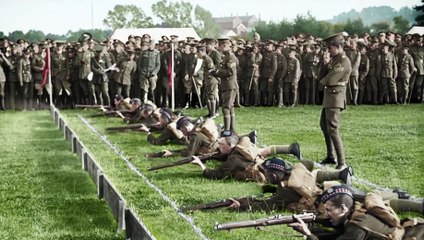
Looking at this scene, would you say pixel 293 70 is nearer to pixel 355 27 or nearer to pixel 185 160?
pixel 355 27

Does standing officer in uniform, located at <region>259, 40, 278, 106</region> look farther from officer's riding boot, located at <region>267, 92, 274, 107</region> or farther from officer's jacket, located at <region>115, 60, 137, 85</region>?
officer's jacket, located at <region>115, 60, 137, 85</region>

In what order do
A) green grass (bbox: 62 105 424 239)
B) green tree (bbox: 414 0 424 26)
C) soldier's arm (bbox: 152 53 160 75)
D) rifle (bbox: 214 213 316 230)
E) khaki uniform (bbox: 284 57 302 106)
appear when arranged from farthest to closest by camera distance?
green tree (bbox: 414 0 424 26) < khaki uniform (bbox: 284 57 302 106) < soldier's arm (bbox: 152 53 160 75) < green grass (bbox: 62 105 424 239) < rifle (bbox: 214 213 316 230)

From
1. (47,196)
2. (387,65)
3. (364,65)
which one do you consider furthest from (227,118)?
(387,65)

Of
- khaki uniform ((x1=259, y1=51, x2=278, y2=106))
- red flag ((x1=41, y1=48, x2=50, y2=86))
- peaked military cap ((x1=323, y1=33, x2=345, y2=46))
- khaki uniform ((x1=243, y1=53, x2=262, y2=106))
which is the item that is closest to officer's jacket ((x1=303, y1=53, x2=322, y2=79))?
khaki uniform ((x1=259, y1=51, x2=278, y2=106))

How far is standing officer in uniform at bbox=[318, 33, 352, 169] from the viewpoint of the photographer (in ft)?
38.3

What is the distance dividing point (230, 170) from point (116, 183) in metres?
1.60

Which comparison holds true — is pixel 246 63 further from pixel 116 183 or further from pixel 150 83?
pixel 116 183

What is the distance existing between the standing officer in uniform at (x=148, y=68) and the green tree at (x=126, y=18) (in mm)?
5800

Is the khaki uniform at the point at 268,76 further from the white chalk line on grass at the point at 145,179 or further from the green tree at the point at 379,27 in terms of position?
the green tree at the point at 379,27

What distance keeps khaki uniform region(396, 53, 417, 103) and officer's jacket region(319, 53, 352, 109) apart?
12248 millimetres

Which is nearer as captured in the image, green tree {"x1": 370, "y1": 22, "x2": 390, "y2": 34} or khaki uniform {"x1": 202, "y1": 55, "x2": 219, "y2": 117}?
khaki uniform {"x1": 202, "y1": 55, "x2": 219, "y2": 117}

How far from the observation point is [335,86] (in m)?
11.9

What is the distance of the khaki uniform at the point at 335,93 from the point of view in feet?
38.5

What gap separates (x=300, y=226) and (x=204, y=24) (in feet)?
81.5
